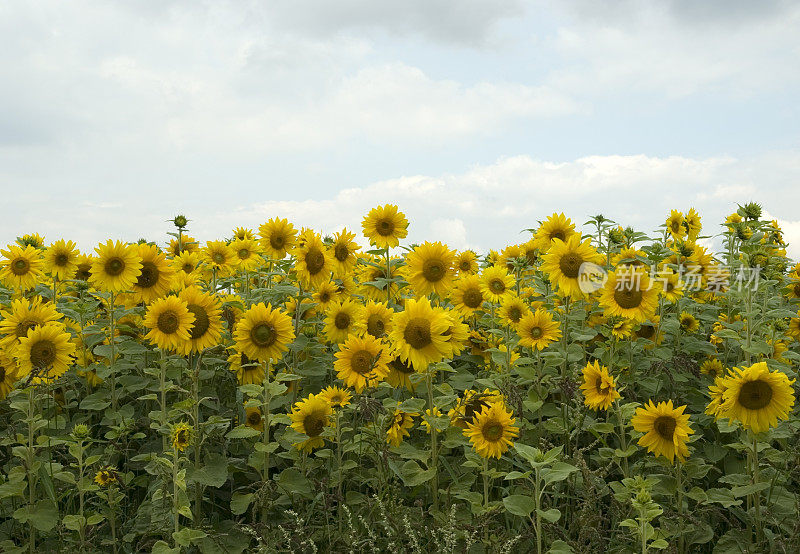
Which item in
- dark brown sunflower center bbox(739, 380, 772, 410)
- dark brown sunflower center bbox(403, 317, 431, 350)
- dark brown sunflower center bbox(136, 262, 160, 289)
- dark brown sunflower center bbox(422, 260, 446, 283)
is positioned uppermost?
dark brown sunflower center bbox(422, 260, 446, 283)

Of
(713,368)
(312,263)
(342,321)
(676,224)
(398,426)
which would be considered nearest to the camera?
(398,426)

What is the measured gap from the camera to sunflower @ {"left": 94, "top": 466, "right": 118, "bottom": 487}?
4.00m

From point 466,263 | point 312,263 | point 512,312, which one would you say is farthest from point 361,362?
point 466,263

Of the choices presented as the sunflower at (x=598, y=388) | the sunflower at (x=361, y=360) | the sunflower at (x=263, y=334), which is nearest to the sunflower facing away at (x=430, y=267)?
the sunflower at (x=361, y=360)

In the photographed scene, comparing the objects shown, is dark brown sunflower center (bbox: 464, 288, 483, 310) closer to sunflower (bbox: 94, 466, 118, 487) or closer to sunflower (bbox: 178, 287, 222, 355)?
sunflower (bbox: 178, 287, 222, 355)

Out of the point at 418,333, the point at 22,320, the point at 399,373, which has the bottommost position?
the point at 399,373

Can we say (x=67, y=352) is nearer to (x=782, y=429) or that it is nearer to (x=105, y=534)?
(x=105, y=534)

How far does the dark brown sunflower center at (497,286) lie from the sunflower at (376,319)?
1.06 meters

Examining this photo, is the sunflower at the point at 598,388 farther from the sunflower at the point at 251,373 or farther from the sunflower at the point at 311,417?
the sunflower at the point at 251,373

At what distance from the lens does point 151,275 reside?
4.70 m

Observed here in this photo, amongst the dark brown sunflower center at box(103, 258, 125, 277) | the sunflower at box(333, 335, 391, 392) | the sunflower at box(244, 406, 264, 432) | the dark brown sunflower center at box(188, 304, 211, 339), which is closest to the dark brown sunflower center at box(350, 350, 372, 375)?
the sunflower at box(333, 335, 391, 392)

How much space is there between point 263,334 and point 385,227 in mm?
1961

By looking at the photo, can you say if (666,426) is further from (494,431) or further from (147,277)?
(147,277)

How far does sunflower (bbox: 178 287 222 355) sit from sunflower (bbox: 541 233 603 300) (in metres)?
2.47
